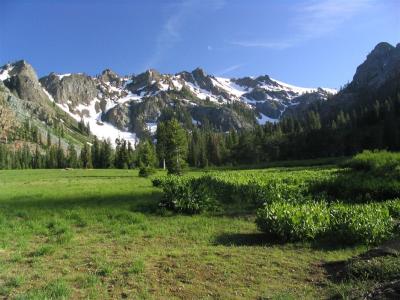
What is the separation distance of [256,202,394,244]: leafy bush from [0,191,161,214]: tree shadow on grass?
31.1 ft

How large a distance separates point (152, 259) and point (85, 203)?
16.2 m

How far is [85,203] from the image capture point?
92.9 feet

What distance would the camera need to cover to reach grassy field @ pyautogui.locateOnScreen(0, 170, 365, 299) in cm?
1055

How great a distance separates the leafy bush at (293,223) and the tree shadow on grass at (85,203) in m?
9.20

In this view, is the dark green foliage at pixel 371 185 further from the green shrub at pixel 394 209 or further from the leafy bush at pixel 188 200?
the leafy bush at pixel 188 200

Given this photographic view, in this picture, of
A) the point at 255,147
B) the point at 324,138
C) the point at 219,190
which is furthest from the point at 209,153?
the point at 219,190

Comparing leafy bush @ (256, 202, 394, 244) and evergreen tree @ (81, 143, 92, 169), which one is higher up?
evergreen tree @ (81, 143, 92, 169)

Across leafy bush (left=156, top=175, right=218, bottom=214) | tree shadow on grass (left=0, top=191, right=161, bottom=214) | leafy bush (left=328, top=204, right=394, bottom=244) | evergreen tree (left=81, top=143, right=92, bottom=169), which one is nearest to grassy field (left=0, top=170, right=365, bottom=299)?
leafy bush (left=328, top=204, right=394, bottom=244)

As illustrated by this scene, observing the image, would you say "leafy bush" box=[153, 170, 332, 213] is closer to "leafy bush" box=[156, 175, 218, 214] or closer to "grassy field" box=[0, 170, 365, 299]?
"leafy bush" box=[156, 175, 218, 214]

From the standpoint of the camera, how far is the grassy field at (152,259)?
34.6ft

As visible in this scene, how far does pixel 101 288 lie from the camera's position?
421 inches

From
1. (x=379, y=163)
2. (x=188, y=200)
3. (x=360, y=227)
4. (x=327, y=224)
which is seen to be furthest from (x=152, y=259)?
(x=379, y=163)

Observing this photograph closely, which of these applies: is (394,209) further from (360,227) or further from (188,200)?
(188,200)

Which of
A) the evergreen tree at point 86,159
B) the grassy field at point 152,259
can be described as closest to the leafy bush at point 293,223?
the grassy field at point 152,259
